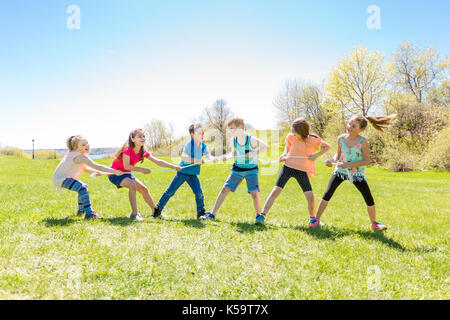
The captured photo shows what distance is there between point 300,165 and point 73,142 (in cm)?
472

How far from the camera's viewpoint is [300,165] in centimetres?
580

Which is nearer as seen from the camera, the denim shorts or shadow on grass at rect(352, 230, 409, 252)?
shadow on grass at rect(352, 230, 409, 252)

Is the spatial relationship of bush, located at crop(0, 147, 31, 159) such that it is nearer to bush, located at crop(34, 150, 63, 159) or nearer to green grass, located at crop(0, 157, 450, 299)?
bush, located at crop(34, 150, 63, 159)

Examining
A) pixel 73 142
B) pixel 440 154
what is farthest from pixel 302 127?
pixel 440 154

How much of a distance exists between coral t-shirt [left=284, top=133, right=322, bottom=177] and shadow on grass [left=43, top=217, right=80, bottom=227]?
433cm

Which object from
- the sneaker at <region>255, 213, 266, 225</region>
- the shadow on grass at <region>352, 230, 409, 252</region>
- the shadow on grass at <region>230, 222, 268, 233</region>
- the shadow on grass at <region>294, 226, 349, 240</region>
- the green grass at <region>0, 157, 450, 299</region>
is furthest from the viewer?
the sneaker at <region>255, 213, 266, 225</region>

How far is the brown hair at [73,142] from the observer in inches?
233

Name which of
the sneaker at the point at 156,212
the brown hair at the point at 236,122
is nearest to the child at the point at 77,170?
the sneaker at the point at 156,212

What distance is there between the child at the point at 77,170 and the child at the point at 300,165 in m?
3.24

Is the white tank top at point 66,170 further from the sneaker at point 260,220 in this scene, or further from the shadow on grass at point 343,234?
the shadow on grass at point 343,234

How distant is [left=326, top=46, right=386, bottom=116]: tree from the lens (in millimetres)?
33594

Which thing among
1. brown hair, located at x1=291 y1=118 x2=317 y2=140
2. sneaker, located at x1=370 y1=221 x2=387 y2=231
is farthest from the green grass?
brown hair, located at x1=291 y1=118 x2=317 y2=140

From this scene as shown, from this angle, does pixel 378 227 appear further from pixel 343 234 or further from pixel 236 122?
pixel 236 122
